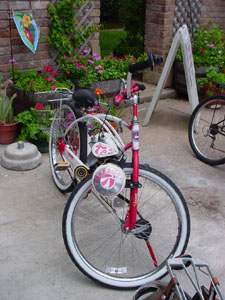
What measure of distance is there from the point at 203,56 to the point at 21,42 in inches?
104

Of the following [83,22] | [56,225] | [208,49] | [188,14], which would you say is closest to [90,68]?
[83,22]

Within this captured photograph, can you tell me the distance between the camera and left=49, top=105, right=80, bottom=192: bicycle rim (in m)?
3.49

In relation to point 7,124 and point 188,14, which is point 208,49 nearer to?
point 188,14

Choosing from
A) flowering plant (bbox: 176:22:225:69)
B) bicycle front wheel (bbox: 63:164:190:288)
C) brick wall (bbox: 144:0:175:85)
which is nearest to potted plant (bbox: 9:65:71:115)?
bicycle front wheel (bbox: 63:164:190:288)

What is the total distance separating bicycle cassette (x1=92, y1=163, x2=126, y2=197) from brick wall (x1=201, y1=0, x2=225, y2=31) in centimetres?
502

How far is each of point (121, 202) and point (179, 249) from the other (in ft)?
1.49

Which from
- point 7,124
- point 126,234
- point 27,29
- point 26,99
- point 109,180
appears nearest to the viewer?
point 109,180

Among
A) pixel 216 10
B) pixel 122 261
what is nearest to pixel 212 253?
pixel 122 261

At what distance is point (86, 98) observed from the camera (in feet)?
10.0

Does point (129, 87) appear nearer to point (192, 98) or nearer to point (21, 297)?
point (21, 297)

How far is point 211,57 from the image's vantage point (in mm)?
6242

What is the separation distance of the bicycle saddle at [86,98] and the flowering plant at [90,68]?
2069 millimetres

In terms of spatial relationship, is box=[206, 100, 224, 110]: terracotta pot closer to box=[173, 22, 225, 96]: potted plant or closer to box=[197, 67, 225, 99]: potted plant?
box=[197, 67, 225, 99]: potted plant

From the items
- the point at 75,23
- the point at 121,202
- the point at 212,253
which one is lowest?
the point at 212,253
